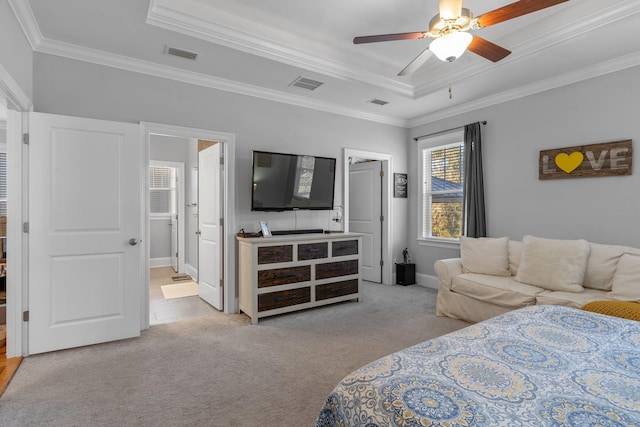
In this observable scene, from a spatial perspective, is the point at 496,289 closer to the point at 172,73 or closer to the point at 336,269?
the point at 336,269

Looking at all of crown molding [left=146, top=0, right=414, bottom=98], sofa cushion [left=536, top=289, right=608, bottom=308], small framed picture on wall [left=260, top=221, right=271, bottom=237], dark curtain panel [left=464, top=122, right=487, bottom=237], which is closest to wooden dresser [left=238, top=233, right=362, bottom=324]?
small framed picture on wall [left=260, top=221, right=271, bottom=237]

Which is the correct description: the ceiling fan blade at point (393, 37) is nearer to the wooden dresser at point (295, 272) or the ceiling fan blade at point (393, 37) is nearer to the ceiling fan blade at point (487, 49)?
the ceiling fan blade at point (487, 49)

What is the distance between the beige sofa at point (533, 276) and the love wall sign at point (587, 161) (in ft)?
2.74

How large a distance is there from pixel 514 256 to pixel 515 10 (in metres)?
2.67

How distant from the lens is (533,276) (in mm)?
3314

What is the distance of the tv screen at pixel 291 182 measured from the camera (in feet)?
13.0

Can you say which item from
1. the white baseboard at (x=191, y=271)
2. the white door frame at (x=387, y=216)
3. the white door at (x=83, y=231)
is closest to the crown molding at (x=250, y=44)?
the white door at (x=83, y=231)

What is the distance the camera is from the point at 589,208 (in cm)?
358

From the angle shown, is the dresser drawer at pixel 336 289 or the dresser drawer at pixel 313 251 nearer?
the dresser drawer at pixel 313 251

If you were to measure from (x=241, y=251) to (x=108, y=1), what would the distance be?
2542 mm

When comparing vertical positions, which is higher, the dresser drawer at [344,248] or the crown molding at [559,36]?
the crown molding at [559,36]

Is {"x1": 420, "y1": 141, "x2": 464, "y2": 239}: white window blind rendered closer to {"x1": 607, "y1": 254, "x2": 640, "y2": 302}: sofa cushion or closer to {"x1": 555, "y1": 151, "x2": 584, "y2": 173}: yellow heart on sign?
{"x1": 555, "y1": 151, "x2": 584, "y2": 173}: yellow heart on sign

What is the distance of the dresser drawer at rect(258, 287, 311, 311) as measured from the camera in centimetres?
365

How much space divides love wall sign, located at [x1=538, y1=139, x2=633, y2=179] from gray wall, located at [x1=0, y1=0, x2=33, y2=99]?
→ 509 centimetres
